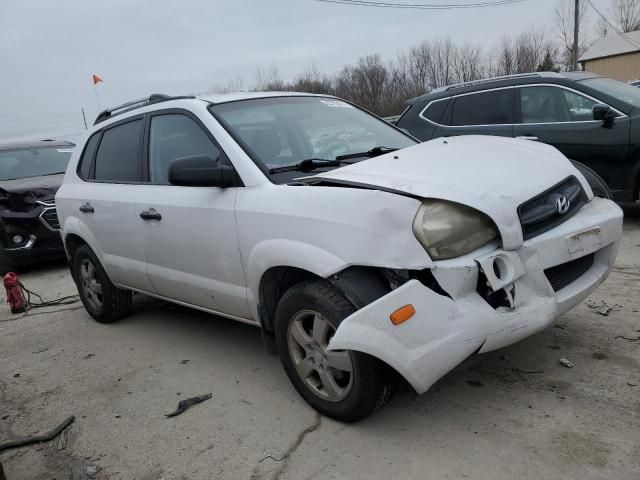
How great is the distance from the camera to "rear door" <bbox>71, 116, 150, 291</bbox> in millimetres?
4090

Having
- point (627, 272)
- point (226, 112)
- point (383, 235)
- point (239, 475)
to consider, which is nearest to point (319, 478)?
→ point (239, 475)

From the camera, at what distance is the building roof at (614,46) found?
48.9m

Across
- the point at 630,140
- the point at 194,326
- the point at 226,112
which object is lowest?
the point at 194,326

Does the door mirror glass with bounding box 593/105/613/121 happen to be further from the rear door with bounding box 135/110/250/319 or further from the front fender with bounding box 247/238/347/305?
the front fender with bounding box 247/238/347/305

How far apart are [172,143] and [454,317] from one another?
2433 millimetres

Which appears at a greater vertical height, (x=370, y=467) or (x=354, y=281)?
(x=354, y=281)

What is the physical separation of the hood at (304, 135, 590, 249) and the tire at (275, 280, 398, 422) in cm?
59

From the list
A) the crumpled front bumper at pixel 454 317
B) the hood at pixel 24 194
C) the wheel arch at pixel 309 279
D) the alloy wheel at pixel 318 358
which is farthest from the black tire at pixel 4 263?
the crumpled front bumper at pixel 454 317

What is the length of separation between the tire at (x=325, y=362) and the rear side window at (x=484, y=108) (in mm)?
5020

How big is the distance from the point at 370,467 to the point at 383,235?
3.43 feet

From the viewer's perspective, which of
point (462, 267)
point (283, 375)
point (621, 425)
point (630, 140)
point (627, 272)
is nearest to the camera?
point (462, 267)

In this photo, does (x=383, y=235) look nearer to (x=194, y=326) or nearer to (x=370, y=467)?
(x=370, y=467)

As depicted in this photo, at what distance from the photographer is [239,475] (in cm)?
252

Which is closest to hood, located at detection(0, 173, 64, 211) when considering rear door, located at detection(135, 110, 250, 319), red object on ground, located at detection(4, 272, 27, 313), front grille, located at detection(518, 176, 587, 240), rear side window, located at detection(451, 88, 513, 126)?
red object on ground, located at detection(4, 272, 27, 313)
